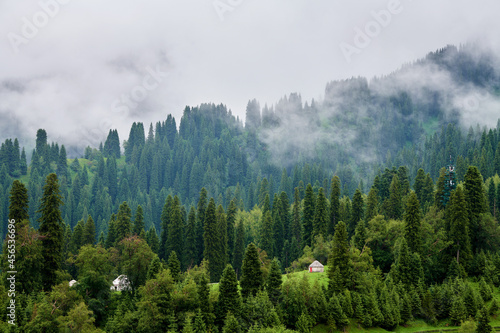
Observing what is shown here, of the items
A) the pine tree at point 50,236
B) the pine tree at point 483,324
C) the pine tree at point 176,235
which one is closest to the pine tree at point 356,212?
the pine tree at point 176,235

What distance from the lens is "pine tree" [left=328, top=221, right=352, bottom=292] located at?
285ft

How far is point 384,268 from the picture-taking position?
102312 millimetres

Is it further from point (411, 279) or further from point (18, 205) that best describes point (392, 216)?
point (18, 205)

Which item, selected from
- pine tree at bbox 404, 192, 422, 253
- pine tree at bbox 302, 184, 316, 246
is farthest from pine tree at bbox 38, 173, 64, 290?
pine tree at bbox 404, 192, 422, 253

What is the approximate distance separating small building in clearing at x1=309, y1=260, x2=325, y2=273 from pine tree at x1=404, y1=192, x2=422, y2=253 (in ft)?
59.5

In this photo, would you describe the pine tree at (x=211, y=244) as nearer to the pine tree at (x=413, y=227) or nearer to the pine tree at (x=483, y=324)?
the pine tree at (x=413, y=227)

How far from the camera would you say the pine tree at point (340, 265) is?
8681cm

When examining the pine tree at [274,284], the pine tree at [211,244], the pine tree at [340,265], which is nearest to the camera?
the pine tree at [274,284]

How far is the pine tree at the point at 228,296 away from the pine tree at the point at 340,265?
59.5 ft

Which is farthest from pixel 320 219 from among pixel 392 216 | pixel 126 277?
pixel 126 277

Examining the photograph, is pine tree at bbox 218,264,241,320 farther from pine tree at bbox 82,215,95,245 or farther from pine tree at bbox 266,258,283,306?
pine tree at bbox 82,215,95,245

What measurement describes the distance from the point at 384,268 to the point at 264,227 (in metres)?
39.6

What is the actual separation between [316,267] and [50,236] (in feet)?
170

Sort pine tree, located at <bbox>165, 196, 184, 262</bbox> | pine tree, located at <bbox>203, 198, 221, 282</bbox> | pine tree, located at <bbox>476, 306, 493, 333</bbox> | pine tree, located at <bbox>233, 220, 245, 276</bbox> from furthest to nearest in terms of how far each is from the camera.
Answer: pine tree, located at <bbox>233, 220, 245, 276</bbox>
pine tree, located at <bbox>165, 196, 184, 262</bbox>
pine tree, located at <bbox>203, 198, 221, 282</bbox>
pine tree, located at <bbox>476, 306, 493, 333</bbox>
